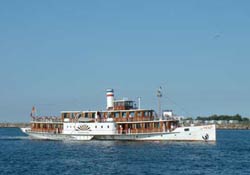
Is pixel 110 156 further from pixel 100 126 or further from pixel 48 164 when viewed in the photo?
pixel 100 126

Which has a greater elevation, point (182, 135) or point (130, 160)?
point (182, 135)

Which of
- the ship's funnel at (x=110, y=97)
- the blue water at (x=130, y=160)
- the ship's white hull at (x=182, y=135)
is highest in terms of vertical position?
the ship's funnel at (x=110, y=97)

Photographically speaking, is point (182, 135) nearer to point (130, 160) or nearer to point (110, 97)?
point (110, 97)

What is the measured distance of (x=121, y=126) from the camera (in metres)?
86.2

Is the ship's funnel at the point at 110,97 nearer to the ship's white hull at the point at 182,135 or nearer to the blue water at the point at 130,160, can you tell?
the ship's white hull at the point at 182,135

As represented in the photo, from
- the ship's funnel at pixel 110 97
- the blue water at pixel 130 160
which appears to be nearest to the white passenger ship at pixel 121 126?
the ship's funnel at pixel 110 97

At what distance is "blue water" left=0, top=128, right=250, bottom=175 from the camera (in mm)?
49719

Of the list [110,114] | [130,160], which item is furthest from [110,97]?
[130,160]

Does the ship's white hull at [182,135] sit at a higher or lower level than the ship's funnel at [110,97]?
lower

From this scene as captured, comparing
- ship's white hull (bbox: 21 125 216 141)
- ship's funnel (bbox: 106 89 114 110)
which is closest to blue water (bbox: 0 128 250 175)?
ship's white hull (bbox: 21 125 216 141)

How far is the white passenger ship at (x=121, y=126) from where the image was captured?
81.9 meters

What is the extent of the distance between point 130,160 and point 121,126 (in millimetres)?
28595

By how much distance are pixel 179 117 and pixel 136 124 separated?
6.70 meters

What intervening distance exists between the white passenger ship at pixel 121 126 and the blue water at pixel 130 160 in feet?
13.1
